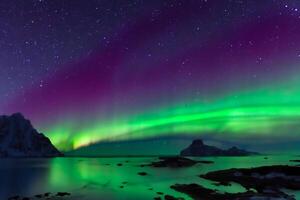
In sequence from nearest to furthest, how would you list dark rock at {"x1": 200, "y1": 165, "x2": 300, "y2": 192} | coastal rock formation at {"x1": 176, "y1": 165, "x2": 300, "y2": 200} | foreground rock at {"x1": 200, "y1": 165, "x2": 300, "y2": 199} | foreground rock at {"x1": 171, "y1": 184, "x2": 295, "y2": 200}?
foreground rock at {"x1": 171, "y1": 184, "x2": 295, "y2": 200}, coastal rock formation at {"x1": 176, "y1": 165, "x2": 300, "y2": 200}, foreground rock at {"x1": 200, "y1": 165, "x2": 300, "y2": 199}, dark rock at {"x1": 200, "y1": 165, "x2": 300, "y2": 192}

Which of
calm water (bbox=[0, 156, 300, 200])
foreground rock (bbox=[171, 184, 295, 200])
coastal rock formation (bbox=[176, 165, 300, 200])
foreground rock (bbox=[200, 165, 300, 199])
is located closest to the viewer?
foreground rock (bbox=[171, 184, 295, 200])

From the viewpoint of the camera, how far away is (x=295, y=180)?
60.7m

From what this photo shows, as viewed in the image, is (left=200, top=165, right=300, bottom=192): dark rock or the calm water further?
(left=200, top=165, right=300, bottom=192): dark rock

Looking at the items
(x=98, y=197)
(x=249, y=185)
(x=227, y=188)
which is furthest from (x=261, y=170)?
(x=98, y=197)

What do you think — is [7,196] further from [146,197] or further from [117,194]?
[146,197]

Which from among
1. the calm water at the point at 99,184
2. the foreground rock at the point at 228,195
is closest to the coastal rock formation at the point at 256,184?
the foreground rock at the point at 228,195

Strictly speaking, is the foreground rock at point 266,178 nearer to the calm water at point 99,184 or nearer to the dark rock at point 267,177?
the dark rock at point 267,177

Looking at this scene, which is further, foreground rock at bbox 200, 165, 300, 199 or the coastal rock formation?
foreground rock at bbox 200, 165, 300, 199

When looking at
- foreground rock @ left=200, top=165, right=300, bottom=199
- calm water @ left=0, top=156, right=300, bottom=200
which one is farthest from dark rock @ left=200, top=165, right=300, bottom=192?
calm water @ left=0, top=156, right=300, bottom=200

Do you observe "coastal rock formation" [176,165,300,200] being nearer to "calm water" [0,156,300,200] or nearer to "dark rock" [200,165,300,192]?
"dark rock" [200,165,300,192]

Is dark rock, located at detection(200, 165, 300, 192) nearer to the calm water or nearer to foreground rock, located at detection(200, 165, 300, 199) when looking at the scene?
foreground rock, located at detection(200, 165, 300, 199)

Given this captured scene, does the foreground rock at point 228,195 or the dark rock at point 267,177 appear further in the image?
the dark rock at point 267,177

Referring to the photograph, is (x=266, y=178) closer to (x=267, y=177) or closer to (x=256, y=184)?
(x=267, y=177)

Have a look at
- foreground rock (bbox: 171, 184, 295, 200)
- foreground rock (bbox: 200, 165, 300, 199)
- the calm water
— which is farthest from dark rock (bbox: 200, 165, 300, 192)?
foreground rock (bbox: 171, 184, 295, 200)
